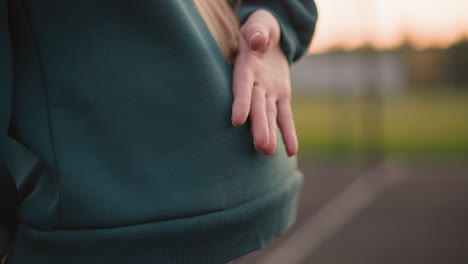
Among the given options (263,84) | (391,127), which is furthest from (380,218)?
(391,127)

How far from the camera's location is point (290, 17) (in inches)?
34.6

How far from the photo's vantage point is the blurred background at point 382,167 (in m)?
3.93

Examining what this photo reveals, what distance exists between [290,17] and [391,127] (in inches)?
648

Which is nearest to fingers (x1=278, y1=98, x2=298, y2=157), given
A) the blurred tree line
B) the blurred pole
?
the blurred pole

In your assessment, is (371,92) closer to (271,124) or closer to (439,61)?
(439,61)

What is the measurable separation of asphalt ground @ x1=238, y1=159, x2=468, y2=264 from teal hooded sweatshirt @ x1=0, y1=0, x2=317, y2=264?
9.17 ft

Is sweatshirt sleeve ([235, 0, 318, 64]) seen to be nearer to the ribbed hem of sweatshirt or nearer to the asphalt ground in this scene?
the ribbed hem of sweatshirt

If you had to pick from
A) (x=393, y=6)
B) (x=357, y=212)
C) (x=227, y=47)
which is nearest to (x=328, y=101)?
(x=393, y=6)

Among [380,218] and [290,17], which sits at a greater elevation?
[290,17]

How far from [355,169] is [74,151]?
7.39 metres

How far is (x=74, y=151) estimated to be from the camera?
0.63m

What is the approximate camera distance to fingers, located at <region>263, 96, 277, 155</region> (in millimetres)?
717

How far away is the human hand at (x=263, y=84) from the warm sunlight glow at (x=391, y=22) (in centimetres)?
583

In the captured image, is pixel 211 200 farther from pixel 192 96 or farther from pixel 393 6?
pixel 393 6
